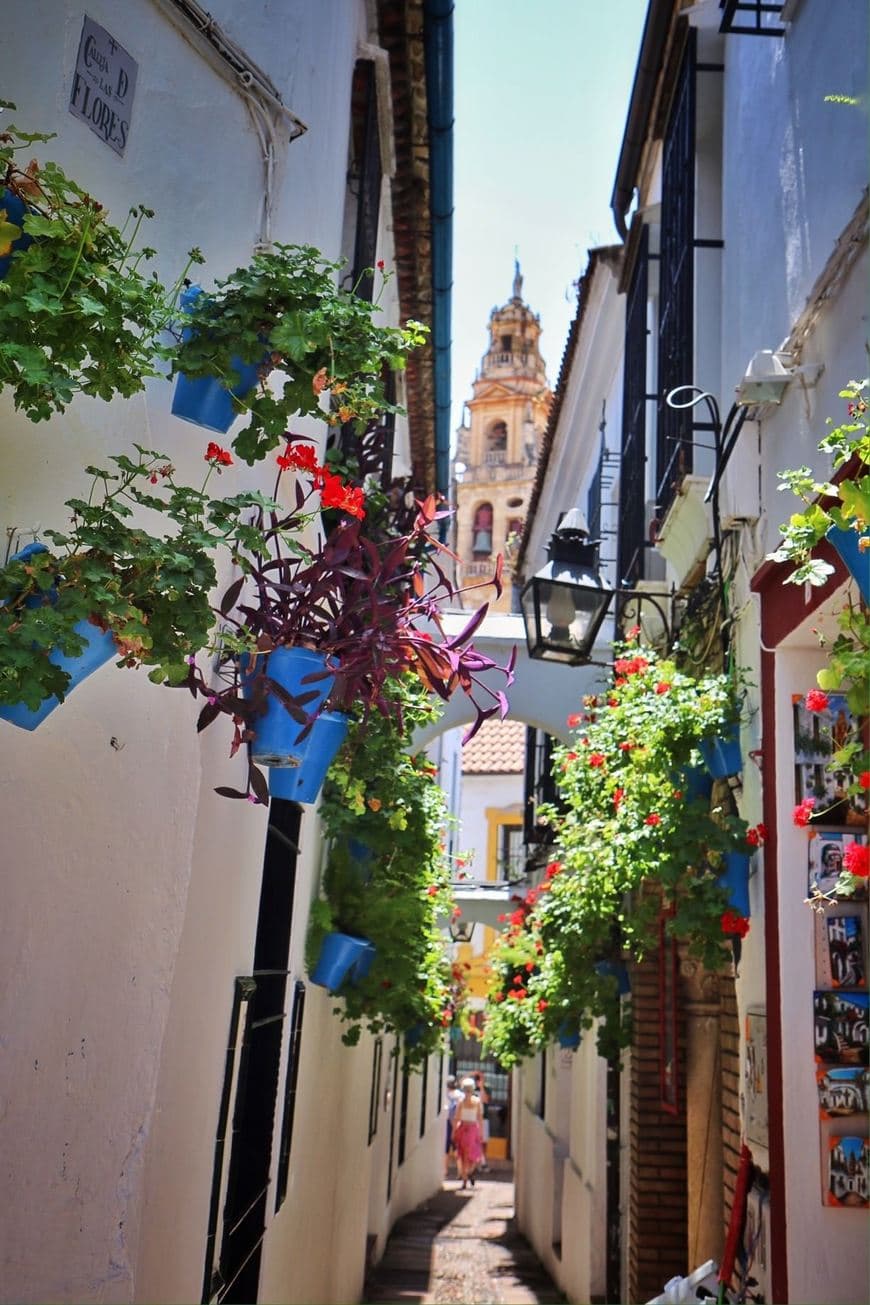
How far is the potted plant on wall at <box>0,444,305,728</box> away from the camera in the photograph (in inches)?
83.7

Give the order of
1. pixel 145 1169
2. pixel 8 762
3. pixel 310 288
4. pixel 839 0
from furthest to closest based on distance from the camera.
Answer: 1. pixel 839 0
2. pixel 145 1169
3. pixel 8 762
4. pixel 310 288

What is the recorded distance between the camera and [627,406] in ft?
30.7

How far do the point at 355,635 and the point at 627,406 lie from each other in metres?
6.94

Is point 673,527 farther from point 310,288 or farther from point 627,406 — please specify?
point 310,288

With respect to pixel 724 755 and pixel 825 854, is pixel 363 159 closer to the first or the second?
pixel 724 755

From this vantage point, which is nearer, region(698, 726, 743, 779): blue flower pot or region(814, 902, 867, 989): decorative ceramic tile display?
region(814, 902, 867, 989): decorative ceramic tile display

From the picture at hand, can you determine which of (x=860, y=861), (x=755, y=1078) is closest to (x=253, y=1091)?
(x=755, y=1078)

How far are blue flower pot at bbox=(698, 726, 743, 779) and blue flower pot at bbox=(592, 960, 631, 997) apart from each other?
9.11 ft

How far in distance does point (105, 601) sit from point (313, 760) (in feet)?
3.92

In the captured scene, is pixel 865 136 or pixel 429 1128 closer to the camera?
pixel 865 136

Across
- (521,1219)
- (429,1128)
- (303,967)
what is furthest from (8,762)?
(429,1128)

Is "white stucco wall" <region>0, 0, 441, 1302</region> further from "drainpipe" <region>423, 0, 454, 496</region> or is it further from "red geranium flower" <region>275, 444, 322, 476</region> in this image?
"drainpipe" <region>423, 0, 454, 496</region>

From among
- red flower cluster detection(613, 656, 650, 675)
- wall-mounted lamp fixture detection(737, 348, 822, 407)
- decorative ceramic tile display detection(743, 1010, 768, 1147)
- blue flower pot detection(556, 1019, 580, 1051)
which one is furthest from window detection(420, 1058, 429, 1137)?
wall-mounted lamp fixture detection(737, 348, 822, 407)

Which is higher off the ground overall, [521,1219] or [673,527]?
[673,527]
